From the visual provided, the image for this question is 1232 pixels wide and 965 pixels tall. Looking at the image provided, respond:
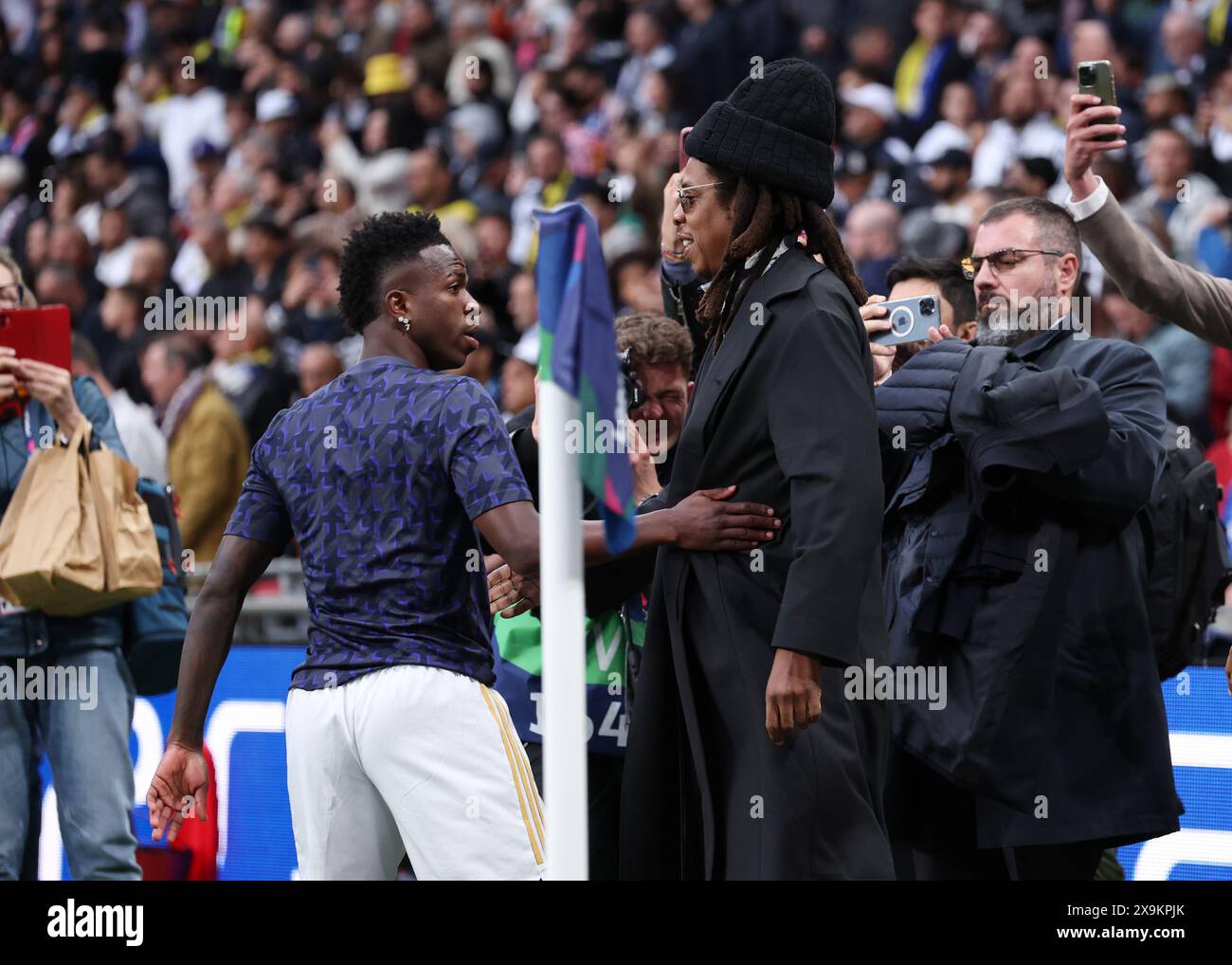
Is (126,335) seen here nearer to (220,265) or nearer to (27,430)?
(220,265)

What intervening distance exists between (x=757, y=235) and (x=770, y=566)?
2.38 feet

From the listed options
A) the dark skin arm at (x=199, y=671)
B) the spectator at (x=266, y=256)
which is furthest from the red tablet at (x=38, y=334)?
the spectator at (x=266, y=256)

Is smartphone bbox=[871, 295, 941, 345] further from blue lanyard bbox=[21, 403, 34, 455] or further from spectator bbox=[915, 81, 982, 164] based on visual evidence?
spectator bbox=[915, 81, 982, 164]

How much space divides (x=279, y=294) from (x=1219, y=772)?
24.0 feet

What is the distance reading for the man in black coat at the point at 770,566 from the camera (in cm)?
336

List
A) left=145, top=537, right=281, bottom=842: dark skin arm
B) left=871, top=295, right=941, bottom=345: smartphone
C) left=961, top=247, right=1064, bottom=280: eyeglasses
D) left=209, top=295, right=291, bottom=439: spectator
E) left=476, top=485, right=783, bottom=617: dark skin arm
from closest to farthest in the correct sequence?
left=476, top=485, right=783, bottom=617: dark skin arm < left=145, top=537, right=281, bottom=842: dark skin arm < left=871, top=295, right=941, bottom=345: smartphone < left=961, top=247, right=1064, bottom=280: eyeglasses < left=209, top=295, right=291, bottom=439: spectator

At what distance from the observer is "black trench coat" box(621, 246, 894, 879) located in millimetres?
3359

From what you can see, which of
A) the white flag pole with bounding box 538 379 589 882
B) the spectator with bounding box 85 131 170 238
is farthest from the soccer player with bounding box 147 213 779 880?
the spectator with bounding box 85 131 170 238

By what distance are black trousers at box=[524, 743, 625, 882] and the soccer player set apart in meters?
0.88

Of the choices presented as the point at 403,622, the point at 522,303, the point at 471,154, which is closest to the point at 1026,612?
the point at 403,622

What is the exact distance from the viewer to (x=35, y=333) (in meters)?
5.13

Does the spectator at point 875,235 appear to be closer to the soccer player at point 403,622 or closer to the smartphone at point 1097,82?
the smartphone at point 1097,82
